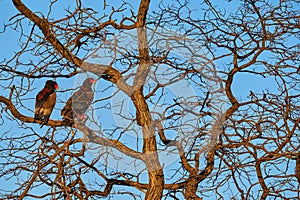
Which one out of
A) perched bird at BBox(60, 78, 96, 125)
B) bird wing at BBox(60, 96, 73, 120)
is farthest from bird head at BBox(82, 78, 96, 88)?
bird wing at BBox(60, 96, 73, 120)

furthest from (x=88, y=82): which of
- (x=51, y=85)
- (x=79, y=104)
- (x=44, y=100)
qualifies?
(x=44, y=100)

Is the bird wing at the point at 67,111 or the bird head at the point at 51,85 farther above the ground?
the bird head at the point at 51,85

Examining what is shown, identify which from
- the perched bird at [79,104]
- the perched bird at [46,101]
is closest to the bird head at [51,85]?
the perched bird at [46,101]

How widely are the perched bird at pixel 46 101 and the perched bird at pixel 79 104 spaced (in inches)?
8.0

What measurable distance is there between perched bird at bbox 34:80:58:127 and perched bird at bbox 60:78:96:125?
0.67 feet

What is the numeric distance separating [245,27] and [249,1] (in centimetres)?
20

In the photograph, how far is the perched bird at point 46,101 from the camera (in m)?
4.79

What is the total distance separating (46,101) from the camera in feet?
16.7

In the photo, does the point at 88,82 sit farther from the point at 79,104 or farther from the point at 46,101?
the point at 46,101

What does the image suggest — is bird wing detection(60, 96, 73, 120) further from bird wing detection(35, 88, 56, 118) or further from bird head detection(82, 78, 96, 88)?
bird wing detection(35, 88, 56, 118)

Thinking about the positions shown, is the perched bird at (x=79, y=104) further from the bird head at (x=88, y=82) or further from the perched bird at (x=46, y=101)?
the perched bird at (x=46, y=101)

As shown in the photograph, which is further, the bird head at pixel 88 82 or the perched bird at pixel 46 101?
the perched bird at pixel 46 101

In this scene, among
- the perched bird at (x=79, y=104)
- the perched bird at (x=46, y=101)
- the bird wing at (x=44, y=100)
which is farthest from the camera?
the bird wing at (x=44, y=100)

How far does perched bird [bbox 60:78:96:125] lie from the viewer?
14.9 feet
